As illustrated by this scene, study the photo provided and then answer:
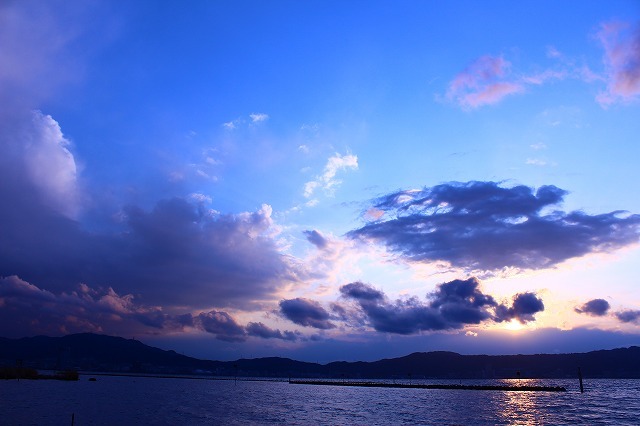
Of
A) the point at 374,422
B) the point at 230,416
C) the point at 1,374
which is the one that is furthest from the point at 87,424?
the point at 1,374

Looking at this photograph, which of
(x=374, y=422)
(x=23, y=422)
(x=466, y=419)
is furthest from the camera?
(x=466, y=419)

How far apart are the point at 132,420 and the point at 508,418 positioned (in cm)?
6819

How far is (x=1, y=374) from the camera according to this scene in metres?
197

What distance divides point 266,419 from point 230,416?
27.7ft

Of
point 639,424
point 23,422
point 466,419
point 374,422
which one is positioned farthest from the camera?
point 466,419

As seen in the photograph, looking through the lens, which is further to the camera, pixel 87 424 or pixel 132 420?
pixel 132 420

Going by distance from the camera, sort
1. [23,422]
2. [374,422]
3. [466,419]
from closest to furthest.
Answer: [23,422] < [374,422] < [466,419]

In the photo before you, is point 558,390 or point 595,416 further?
point 558,390

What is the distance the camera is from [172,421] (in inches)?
2970

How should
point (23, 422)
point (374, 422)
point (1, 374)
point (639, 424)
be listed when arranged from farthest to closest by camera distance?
point (1, 374) < point (374, 422) < point (639, 424) < point (23, 422)

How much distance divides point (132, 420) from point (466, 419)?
5937 cm

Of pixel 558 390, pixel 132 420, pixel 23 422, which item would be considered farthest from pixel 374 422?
pixel 558 390

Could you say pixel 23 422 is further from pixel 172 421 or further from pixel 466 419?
pixel 466 419

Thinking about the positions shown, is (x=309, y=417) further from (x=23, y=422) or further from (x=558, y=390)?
(x=558, y=390)
